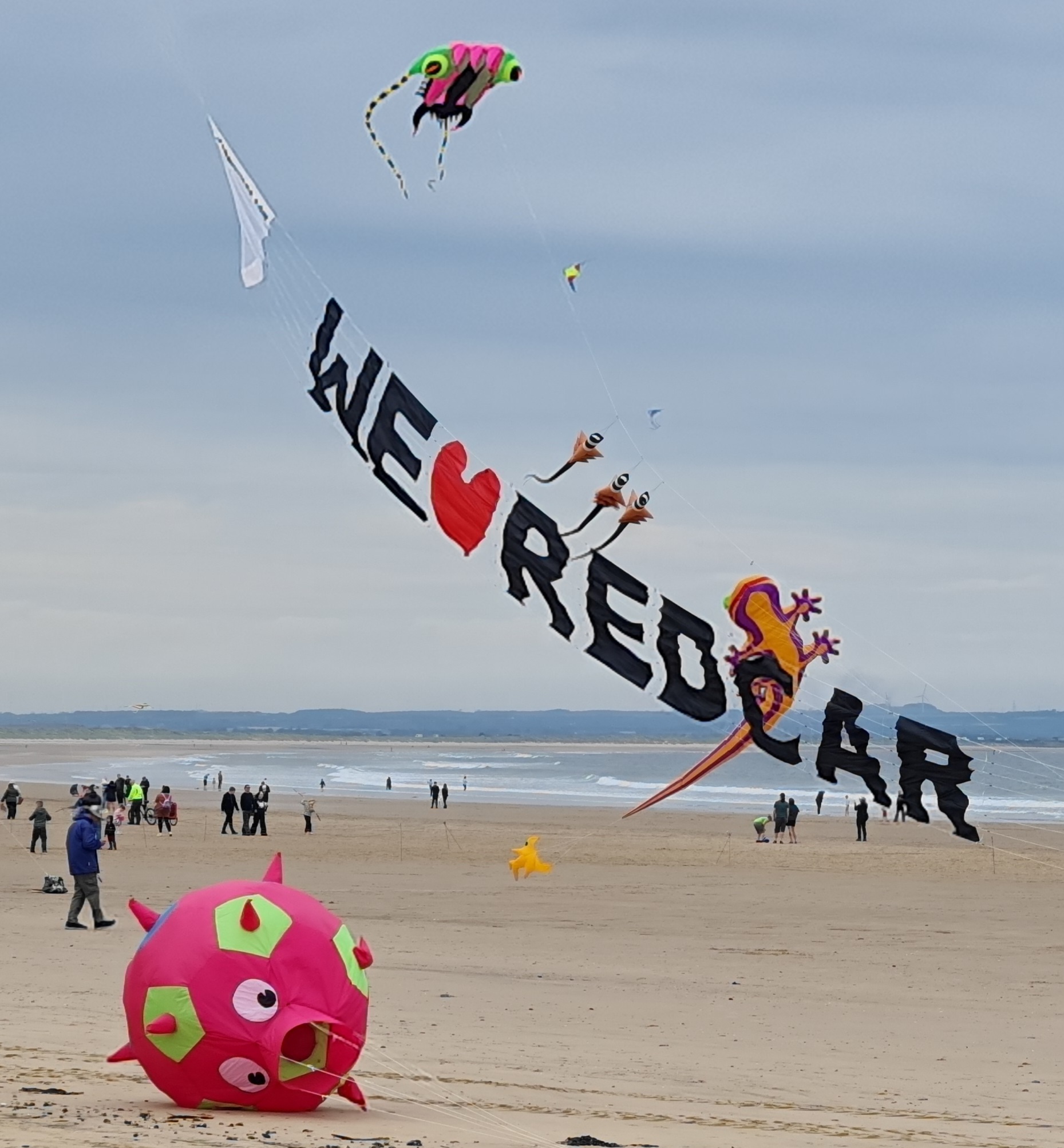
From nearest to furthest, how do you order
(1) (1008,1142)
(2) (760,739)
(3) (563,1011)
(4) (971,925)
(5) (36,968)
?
(1) (1008,1142), (2) (760,739), (3) (563,1011), (5) (36,968), (4) (971,925)

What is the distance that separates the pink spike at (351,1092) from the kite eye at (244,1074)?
0.40 meters

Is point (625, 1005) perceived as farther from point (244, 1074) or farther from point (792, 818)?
point (792, 818)

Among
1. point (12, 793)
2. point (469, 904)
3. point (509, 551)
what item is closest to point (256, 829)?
point (12, 793)

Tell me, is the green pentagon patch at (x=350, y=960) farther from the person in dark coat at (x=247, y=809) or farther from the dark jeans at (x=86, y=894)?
the person in dark coat at (x=247, y=809)

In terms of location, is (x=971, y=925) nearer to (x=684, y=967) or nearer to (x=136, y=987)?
(x=684, y=967)

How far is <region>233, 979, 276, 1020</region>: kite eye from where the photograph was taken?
664 centimetres

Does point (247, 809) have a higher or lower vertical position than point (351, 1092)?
higher

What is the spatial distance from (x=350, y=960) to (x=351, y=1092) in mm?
592

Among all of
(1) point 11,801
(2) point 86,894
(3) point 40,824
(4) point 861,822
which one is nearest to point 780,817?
(4) point 861,822

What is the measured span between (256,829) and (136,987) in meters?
26.3

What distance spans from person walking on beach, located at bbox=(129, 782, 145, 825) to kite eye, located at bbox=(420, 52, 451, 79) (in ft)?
82.5

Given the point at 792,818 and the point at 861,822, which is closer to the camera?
the point at 792,818

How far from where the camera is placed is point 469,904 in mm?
18109

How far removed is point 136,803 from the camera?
33.0 m
